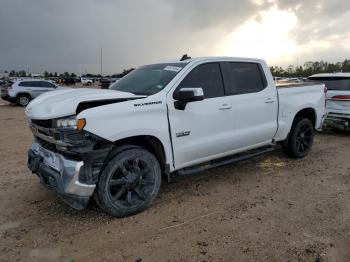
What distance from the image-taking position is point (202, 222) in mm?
4086

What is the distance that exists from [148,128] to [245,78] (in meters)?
2.21

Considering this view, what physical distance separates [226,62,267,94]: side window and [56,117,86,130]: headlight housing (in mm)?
2460

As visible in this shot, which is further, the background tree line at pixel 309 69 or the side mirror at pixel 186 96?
the background tree line at pixel 309 69

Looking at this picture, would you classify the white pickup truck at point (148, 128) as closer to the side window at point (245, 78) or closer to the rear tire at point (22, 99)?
the side window at point (245, 78)

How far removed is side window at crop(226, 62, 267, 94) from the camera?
5367 millimetres

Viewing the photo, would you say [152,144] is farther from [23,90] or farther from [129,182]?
[23,90]

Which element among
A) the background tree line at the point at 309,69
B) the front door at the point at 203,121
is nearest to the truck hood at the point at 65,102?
the front door at the point at 203,121

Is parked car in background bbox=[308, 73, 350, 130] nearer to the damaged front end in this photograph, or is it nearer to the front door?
the front door

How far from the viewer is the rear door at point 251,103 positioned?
533 cm

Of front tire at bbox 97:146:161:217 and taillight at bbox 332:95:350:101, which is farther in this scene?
taillight at bbox 332:95:350:101

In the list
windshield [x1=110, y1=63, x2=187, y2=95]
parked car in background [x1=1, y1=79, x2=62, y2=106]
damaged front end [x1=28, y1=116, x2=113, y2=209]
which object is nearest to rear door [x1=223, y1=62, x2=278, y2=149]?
windshield [x1=110, y1=63, x2=187, y2=95]

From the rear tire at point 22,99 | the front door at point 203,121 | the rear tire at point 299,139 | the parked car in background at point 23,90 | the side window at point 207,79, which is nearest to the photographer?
the front door at point 203,121

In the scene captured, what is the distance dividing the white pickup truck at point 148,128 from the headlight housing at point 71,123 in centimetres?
1

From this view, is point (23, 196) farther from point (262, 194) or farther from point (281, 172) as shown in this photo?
point (281, 172)
